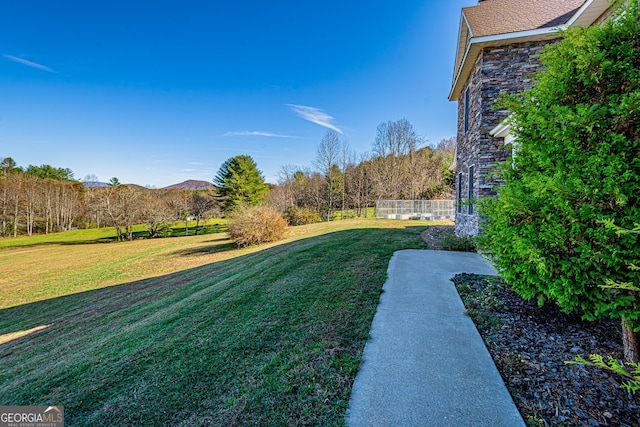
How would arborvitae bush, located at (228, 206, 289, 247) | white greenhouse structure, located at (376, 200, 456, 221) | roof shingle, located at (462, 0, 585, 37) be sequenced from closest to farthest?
roof shingle, located at (462, 0, 585, 37) < arborvitae bush, located at (228, 206, 289, 247) < white greenhouse structure, located at (376, 200, 456, 221)

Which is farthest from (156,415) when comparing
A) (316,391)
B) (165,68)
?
(165,68)

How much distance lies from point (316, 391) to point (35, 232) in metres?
46.3

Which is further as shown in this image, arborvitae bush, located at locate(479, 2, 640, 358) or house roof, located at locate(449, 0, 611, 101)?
house roof, located at locate(449, 0, 611, 101)

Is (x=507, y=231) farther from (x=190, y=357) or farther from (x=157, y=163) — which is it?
(x=157, y=163)

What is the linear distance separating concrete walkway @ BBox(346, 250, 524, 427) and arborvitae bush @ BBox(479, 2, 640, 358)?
0.90 meters

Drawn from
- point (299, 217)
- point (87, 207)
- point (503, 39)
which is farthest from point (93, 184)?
point (503, 39)

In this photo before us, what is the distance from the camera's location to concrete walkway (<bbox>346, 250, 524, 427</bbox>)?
1806 mm

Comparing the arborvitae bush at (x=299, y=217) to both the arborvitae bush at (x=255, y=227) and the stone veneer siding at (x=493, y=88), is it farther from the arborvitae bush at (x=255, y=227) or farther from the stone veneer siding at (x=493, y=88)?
the stone veneer siding at (x=493, y=88)

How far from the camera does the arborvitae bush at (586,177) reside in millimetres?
1973

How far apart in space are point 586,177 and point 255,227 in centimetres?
1439

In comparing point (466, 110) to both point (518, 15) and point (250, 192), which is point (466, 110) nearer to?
point (518, 15)

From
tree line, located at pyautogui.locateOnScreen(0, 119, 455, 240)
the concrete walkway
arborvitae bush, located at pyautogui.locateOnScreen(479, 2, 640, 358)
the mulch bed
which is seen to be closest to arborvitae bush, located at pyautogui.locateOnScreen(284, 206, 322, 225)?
tree line, located at pyautogui.locateOnScreen(0, 119, 455, 240)

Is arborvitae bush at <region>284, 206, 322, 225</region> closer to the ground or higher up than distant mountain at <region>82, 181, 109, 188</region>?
closer to the ground

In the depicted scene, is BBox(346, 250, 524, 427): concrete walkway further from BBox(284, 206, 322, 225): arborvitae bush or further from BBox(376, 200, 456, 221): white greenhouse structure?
BBox(284, 206, 322, 225): arborvitae bush
